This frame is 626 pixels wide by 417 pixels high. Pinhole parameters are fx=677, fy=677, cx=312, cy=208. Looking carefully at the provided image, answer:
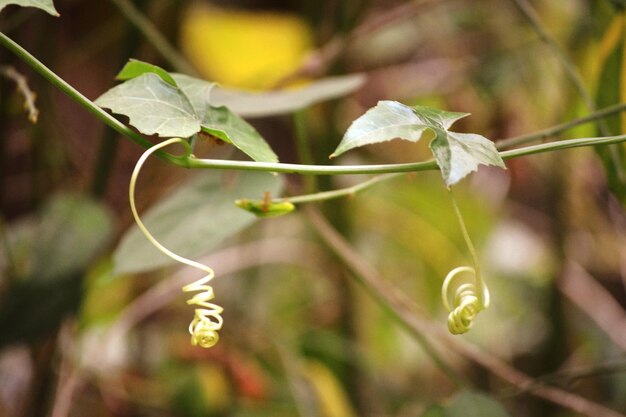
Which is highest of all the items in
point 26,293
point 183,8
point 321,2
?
point 321,2

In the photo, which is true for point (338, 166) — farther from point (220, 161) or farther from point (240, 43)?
point (240, 43)

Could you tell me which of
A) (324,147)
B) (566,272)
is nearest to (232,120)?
(324,147)

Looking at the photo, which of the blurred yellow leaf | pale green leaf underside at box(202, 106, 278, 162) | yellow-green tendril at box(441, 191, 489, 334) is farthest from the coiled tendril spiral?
the blurred yellow leaf

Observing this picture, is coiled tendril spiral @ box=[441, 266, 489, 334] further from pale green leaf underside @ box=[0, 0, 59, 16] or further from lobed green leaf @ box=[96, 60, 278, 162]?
pale green leaf underside @ box=[0, 0, 59, 16]

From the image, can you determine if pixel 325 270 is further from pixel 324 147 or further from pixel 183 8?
pixel 183 8

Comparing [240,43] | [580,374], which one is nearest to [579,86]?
[580,374]
